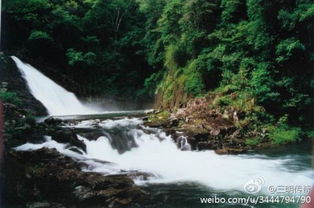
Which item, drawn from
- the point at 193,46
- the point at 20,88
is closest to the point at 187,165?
the point at 20,88

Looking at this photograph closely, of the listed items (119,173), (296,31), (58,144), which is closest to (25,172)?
(58,144)

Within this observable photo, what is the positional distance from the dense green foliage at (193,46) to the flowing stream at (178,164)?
89 cm

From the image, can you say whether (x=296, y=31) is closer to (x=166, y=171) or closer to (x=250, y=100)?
(x=250, y=100)

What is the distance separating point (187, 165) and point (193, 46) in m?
3.20

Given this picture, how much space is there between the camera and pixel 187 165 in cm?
443

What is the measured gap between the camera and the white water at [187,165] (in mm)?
3856

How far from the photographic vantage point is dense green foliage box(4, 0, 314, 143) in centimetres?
561

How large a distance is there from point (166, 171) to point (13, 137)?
1665 mm

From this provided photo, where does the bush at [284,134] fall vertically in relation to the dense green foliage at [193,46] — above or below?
below

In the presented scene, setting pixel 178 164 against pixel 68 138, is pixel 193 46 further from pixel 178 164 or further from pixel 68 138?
pixel 68 138

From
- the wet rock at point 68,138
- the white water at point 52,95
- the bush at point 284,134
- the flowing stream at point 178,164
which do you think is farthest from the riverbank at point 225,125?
the white water at point 52,95

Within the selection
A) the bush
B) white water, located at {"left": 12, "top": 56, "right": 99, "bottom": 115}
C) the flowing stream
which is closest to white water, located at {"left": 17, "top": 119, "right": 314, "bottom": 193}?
the flowing stream

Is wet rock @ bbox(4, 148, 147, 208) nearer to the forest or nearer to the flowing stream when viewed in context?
the forest

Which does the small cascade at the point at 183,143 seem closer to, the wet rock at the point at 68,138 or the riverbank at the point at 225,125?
the riverbank at the point at 225,125
